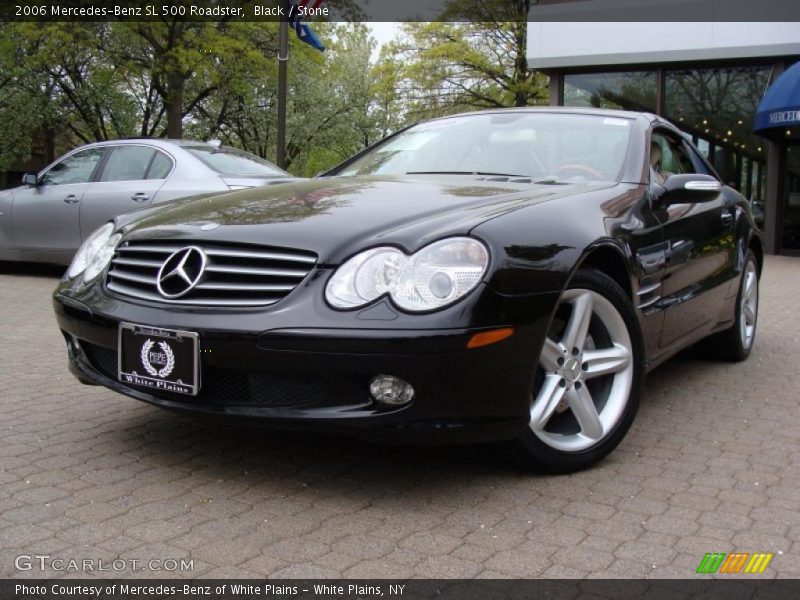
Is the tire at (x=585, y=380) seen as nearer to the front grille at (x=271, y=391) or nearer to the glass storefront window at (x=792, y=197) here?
the front grille at (x=271, y=391)

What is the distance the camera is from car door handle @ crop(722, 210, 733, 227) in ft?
15.5

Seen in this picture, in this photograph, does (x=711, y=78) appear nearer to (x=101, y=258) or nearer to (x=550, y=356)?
(x=550, y=356)

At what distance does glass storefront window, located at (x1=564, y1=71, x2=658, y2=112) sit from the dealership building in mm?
22

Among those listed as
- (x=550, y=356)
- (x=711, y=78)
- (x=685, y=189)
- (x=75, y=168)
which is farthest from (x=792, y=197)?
(x=550, y=356)

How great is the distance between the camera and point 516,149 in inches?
162

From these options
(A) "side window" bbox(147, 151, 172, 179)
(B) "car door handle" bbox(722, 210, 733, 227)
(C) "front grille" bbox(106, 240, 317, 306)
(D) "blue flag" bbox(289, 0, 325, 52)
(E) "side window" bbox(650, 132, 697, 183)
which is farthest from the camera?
(D) "blue flag" bbox(289, 0, 325, 52)

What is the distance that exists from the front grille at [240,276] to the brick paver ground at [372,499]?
0.66 meters

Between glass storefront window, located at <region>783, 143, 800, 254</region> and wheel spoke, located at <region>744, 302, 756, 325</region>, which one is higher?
glass storefront window, located at <region>783, 143, 800, 254</region>

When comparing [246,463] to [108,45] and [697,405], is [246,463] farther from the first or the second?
[108,45]

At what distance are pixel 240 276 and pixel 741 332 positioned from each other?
12.0 feet

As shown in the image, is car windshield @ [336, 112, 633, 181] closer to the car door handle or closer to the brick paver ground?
the car door handle

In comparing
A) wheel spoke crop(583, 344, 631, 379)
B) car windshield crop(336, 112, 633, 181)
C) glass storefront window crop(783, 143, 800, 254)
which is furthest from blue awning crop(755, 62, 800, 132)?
wheel spoke crop(583, 344, 631, 379)

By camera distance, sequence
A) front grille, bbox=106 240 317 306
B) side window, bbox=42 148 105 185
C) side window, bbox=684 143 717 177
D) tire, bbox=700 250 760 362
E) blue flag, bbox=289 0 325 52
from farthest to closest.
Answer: blue flag, bbox=289 0 325 52 < side window, bbox=42 148 105 185 < tire, bbox=700 250 760 362 < side window, bbox=684 143 717 177 < front grille, bbox=106 240 317 306
